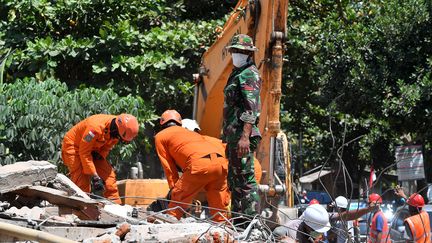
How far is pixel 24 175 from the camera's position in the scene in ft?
20.0

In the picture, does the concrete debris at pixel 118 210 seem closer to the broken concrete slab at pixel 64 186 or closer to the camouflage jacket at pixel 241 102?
the broken concrete slab at pixel 64 186

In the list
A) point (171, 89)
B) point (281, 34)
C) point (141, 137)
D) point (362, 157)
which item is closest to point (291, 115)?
point (362, 157)

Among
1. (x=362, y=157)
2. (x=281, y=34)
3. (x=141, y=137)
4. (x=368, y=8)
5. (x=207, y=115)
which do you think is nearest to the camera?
(x=281, y=34)

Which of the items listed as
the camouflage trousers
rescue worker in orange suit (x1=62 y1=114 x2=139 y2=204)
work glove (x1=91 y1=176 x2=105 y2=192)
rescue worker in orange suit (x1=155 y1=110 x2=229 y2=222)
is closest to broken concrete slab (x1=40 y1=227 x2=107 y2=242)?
rescue worker in orange suit (x1=155 y1=110 x2=229 y2=222)

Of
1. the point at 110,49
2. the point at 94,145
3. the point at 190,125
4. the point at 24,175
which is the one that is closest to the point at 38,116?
the point at 94,145

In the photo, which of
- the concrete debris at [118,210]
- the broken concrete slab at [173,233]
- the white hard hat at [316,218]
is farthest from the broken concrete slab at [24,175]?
the white hard hat at [316,218]

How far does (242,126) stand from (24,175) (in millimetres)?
2350

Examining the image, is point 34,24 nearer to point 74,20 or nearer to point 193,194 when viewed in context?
point 74,20

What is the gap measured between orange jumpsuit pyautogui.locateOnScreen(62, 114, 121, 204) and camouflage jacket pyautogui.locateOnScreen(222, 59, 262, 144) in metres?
1.68

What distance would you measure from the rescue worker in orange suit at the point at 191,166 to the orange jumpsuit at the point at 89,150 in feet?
2.50

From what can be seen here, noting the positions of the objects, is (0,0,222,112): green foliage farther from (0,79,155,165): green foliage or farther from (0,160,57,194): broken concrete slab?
(0,160,57,194): broken concrete slab

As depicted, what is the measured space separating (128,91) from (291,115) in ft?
20.8

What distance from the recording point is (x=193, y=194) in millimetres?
8047

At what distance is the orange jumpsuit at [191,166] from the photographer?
26.2 feet
